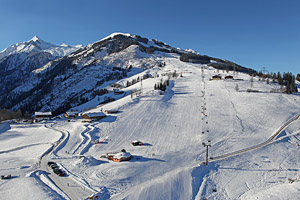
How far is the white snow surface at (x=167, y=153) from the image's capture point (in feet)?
89.3

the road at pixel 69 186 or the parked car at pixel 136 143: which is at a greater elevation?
the parked car at pixel 136 143

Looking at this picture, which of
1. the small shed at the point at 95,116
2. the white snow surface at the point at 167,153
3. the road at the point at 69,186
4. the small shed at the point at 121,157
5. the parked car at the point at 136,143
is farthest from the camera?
the small shed at the point at 95,116

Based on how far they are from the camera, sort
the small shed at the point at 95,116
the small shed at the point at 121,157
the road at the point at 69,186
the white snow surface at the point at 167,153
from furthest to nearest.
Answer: the small shed at the point at 95,116, the small shed at the point at 121,157, the white snow surface at the point at 167,153, the road at the point at 69,186

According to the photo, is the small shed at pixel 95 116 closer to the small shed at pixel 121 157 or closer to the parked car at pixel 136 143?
the parked car at pixel 136 143

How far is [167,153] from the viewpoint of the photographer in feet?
134

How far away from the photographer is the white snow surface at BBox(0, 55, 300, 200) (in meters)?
27.2

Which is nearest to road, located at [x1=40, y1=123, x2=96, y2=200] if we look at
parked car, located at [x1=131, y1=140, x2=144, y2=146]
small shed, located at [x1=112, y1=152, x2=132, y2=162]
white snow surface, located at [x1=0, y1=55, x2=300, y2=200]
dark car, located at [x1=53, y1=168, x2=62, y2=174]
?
white snow surface, located at [x1=0, y1=55, x2=300, y2=200]

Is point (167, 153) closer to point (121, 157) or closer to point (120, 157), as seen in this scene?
point (121, 157)

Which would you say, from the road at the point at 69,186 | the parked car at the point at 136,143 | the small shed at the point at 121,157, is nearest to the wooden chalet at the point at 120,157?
the small shed at the point at 121,157

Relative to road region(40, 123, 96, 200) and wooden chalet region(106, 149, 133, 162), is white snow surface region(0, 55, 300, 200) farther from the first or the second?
wooden chalet region(106, 149, 133, 162)

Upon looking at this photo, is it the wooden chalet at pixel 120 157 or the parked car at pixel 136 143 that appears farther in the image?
the parked car at pixel 136 143

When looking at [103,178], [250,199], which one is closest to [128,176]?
[103,178]

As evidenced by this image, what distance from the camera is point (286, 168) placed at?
36156 mm

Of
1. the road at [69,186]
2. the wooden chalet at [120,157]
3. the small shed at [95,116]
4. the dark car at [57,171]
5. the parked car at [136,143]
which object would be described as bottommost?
the road at [69,186]
